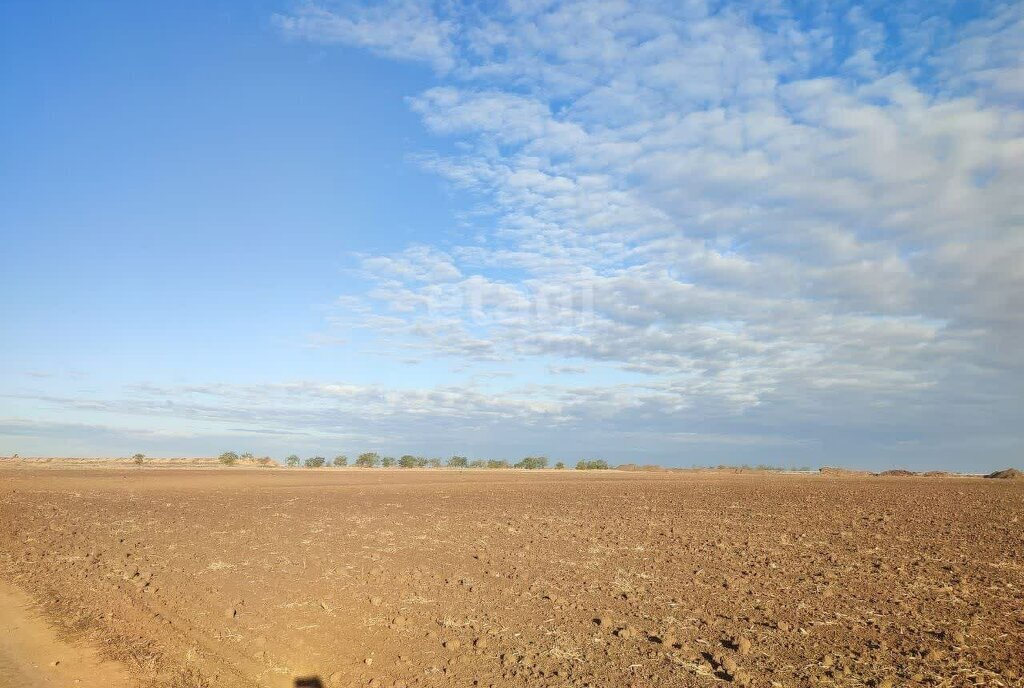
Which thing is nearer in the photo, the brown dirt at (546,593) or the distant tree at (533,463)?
the brown dirt at (546,593)

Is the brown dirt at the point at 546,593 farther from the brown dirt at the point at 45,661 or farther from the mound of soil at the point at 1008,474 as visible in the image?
the mound of soil at the point at 1008,474

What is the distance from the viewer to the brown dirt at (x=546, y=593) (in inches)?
355

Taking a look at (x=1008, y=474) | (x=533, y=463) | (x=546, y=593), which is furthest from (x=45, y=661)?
(x=533, y=463)

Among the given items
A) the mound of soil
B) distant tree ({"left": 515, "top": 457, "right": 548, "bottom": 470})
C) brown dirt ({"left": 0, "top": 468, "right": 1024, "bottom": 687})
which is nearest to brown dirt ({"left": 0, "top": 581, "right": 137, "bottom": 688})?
brown dirt ({"left": 0, "top": 468, "right": 1024, "bottom": 687})

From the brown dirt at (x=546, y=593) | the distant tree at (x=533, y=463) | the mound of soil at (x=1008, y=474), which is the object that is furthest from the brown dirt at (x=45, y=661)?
the distant tree at (x=533, y=463)

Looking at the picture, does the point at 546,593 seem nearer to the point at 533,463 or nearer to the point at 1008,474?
the point at 1008,474

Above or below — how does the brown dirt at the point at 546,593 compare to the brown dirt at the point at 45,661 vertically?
above

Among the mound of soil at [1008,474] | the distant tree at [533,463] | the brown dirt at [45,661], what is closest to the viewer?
the brown dirt at [45,661]

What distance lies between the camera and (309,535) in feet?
64.7

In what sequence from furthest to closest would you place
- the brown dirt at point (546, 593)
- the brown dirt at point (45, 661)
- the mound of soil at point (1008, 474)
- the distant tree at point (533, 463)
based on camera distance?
the distant tree at point (533, 463) < the mound of soil at point (1008, 474) < the brown dirt at point (546, 593) < the brown dirt at point (45, 661)

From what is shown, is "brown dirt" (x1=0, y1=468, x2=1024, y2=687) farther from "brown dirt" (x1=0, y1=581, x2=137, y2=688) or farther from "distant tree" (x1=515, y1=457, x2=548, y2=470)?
"distant tree" (x1=515, y1=457, x2=548, y2=470)

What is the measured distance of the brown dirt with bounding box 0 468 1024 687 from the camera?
902cm

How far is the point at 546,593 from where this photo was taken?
12617mm

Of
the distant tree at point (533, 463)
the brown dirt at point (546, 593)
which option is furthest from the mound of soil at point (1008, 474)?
the distant tree at point (533, 463)
